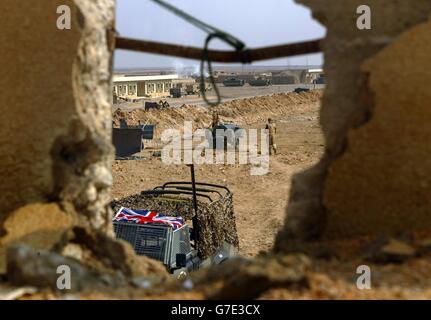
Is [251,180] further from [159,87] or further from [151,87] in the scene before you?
[159,87]

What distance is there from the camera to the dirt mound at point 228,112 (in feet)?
92.9

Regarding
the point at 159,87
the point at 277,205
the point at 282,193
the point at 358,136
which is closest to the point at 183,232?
the point at 358,136

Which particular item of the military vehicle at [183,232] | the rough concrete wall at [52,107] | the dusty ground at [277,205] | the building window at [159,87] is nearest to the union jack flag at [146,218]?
the military vehicle at [183,232]

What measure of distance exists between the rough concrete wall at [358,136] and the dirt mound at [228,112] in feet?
65.2

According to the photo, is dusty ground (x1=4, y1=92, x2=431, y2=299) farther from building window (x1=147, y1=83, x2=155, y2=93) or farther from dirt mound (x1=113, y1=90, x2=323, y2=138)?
building window (x1=147, y1=83, x2=155, y2=93)

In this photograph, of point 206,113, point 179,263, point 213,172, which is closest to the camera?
point 179,263

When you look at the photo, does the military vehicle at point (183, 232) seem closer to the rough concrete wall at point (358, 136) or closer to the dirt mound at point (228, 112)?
the rough concrete wall at point (358, 136)

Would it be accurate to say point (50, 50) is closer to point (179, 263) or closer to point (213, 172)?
point (179, 263)

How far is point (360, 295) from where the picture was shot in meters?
2.98

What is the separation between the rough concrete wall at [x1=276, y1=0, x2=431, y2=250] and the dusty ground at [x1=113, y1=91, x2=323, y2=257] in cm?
719

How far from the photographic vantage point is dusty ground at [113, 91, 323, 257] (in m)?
13.1

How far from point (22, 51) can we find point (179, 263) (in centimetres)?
391

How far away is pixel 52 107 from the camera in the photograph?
412cm
